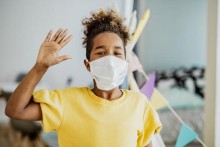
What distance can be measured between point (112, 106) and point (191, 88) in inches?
75.5

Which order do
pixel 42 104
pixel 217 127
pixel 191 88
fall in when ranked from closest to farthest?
pixel 42 104, pixel 217 127, pixel 191 88

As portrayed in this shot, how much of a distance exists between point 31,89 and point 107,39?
290mm

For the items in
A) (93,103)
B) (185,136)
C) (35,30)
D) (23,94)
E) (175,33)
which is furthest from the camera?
(175,33)

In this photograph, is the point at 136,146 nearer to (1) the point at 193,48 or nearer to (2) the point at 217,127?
(2) the point at 217,127

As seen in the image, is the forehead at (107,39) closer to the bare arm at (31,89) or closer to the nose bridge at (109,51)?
the nose bridge at (109,51)

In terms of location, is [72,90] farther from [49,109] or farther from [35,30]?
[35,30]

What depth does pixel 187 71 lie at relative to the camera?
2.91 metres

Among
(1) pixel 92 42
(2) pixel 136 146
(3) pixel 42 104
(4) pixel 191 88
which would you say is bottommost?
(4) pixel 191 88

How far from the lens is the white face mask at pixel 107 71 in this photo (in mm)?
950

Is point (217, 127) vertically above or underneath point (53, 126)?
underneath

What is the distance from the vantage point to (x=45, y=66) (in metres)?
0.88

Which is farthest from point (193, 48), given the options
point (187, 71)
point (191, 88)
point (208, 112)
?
point (208, 112)

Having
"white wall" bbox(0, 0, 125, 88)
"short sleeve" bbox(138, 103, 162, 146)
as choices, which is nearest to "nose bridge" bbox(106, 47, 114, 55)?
"short sleeve" bbox(138, 103, 162, 146)

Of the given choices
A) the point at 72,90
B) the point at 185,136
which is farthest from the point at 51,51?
the point at 185,136
